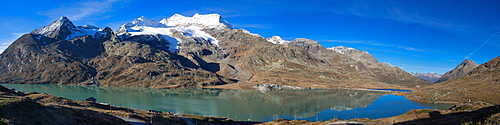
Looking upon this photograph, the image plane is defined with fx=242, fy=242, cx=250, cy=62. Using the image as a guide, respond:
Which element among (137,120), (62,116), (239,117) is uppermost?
(62,116)

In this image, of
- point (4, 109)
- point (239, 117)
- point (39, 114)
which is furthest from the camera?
point (239, 117)

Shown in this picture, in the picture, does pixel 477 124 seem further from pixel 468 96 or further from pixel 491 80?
pixel 491 80

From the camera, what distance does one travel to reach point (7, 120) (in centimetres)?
1986

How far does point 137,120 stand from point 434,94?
177m

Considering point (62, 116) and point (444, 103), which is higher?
point (62, 116)

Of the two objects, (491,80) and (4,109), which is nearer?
(4,109)

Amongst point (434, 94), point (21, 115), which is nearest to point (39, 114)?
point (21, 115)

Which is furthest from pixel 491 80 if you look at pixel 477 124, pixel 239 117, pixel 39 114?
pixel 39 114

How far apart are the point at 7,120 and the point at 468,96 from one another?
178 m

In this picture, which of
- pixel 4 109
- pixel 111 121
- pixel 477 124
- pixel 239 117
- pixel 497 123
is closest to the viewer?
pixel 497 123

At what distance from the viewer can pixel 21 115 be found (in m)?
→ 22.4

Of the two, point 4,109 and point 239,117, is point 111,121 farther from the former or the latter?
point 239,117

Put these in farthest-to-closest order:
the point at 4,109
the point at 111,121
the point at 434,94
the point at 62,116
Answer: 1. the point at 434,94
2. the point at 111,121
3. the point at 62,116
4. the point at 4,109

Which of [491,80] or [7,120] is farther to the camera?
[491,80]
